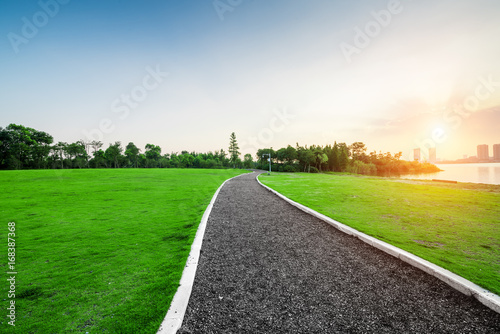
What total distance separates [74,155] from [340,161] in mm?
106577

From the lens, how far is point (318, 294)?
3.08 meters

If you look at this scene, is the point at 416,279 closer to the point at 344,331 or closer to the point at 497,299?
the point at 497,299

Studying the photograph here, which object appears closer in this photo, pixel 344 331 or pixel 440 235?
pixel 344 331

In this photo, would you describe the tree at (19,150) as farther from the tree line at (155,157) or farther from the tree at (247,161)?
the tree at (247,161)

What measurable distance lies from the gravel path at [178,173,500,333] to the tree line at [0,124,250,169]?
79.4m

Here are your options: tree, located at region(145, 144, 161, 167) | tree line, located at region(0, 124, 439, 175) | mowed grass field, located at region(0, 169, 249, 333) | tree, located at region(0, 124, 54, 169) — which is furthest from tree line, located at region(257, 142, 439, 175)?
tree, located at region(0, 124, 54, 169)

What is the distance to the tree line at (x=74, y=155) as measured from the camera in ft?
177

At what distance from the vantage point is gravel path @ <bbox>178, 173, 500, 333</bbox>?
8.06ft

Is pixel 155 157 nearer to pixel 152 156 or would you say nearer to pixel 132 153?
pixel 152 156

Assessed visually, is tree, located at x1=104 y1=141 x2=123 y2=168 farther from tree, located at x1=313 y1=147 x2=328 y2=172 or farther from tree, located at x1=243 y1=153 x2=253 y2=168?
tree, located at x1=313 y1=147 x2=328 y2=172

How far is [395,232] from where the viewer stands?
569 cm

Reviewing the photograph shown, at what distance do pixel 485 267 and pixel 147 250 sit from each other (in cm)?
709

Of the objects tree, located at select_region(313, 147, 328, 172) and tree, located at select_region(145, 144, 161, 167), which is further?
tree, located at select_region(145, 144, 161, 167)

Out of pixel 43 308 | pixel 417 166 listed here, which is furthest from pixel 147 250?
pixel 417 166
